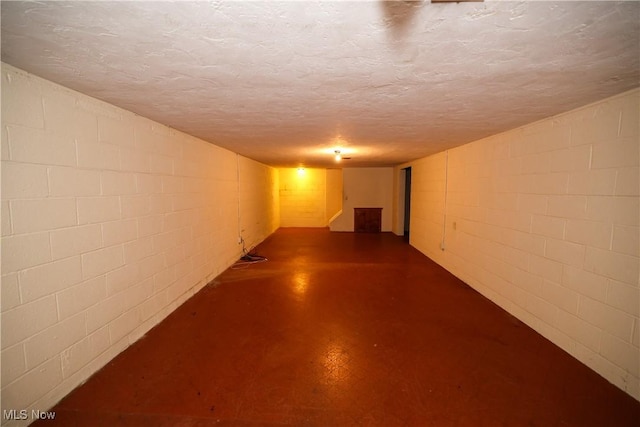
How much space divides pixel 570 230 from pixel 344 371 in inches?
85.0

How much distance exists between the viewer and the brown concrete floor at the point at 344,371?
1.60 metres

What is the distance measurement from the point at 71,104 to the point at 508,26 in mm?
2517

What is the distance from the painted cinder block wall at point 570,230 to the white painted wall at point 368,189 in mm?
4439

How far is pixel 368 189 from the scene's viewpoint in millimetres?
8055

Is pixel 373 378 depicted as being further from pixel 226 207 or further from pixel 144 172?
pixel 226 207

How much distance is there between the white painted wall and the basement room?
465 centimetres

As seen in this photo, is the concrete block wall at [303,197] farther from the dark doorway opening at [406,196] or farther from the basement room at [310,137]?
the basement room at [310,137]

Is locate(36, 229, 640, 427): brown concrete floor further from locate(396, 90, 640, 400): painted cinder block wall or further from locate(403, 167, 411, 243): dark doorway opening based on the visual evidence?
locate(403, 167, 411, 243): dark doorway opening

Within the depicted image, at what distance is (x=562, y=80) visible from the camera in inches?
63.2

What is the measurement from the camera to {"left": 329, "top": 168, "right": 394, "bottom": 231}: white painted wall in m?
8.01

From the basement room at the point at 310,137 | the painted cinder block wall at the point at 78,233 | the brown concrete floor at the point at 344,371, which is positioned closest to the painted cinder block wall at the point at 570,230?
the basement room at the point at 310,137

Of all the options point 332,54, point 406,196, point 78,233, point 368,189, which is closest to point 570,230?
point 332,54

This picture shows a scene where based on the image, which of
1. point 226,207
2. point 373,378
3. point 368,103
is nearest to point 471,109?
point 368,103

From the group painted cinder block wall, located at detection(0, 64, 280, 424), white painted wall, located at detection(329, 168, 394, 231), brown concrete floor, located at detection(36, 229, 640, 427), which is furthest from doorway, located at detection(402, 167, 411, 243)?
painted cinder block wall, located at detection(0, 64, 280, 424)
